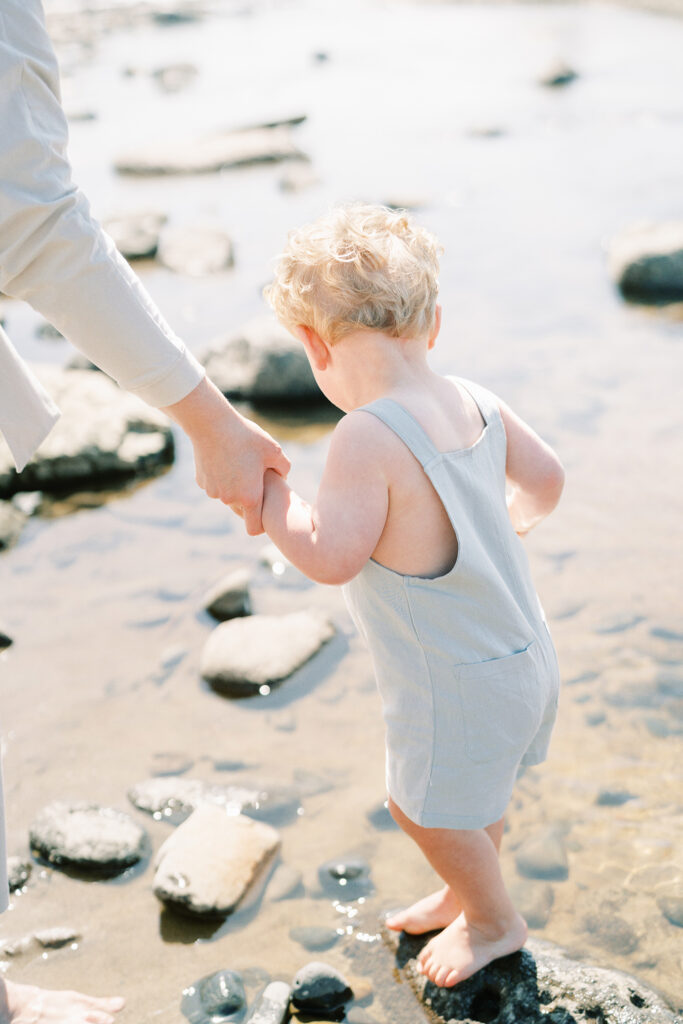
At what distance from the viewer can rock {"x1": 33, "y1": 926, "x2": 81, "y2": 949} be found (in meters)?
2.40

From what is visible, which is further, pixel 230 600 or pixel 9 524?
pixel 9 524

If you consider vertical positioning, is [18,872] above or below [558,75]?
above

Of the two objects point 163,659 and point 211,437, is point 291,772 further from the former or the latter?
point 211,437

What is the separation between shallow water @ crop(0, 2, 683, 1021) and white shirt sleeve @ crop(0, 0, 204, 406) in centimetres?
132

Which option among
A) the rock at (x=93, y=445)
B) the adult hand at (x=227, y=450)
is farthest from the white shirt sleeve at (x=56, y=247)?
the rock at (x=93, y=445)

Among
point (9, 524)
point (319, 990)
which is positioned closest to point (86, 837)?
point (319, 990)

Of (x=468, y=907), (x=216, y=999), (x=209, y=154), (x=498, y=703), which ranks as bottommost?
(x=209, y=154)

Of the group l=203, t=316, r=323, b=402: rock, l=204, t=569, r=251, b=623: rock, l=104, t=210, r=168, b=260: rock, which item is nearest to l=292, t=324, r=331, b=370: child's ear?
l=204, t=569, r=251, b=623: rock

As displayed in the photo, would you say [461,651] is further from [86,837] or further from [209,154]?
[209,154]

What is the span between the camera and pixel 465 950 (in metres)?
2.18

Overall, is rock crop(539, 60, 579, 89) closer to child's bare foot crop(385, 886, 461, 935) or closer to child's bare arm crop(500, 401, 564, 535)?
child's bare arm crop(500, 401, 564, 535)

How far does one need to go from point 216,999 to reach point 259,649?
1274 millimetres

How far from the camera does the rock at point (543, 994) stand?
6.74 ft

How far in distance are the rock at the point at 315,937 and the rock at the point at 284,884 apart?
111 millimetres
